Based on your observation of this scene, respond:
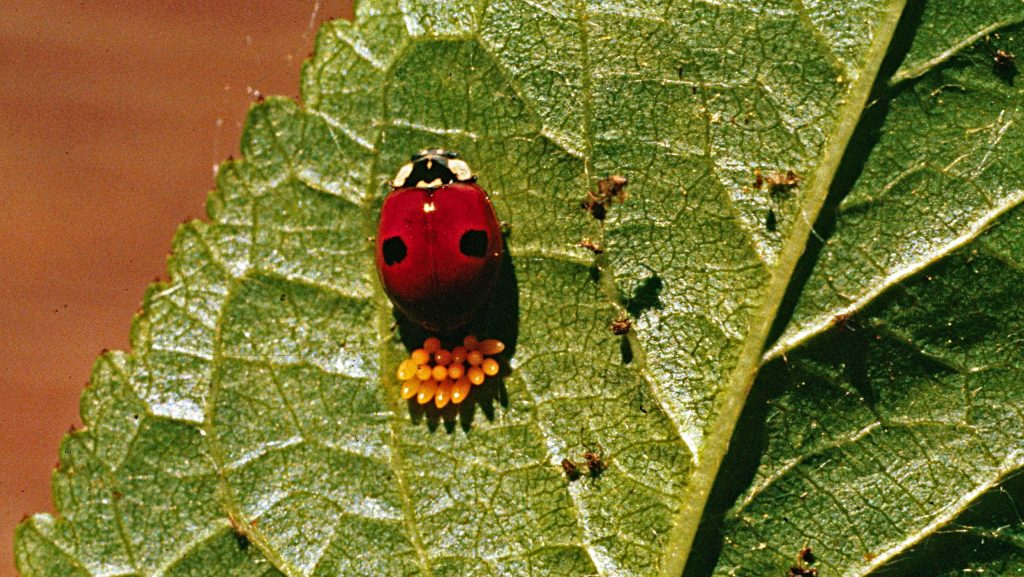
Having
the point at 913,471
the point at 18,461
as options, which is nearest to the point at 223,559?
the point at 913,471

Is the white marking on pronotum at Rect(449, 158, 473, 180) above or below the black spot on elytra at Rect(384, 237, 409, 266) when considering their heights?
above

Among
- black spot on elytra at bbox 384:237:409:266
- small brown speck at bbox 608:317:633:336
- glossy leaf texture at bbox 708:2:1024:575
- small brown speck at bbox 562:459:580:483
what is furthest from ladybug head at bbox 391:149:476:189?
glossy leaf texture at bbox 708:2:1024:575

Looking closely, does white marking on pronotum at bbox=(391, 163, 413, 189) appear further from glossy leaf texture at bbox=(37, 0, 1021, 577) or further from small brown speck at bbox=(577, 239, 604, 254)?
small brown speck at bbox=(577, 239, 604, 254)

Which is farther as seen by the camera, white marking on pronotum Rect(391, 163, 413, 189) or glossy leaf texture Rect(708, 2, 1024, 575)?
white marking on pronotum Rect(391, 163, 413, 189)

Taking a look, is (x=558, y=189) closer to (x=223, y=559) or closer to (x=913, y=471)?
(x=913, y=471)

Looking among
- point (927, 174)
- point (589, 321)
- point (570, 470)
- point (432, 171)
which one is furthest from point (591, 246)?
point (927, 174)

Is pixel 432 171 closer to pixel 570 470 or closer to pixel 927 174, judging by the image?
pixel 570 470

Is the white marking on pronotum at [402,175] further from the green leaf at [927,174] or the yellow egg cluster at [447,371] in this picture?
the green leaf at [927,174]
